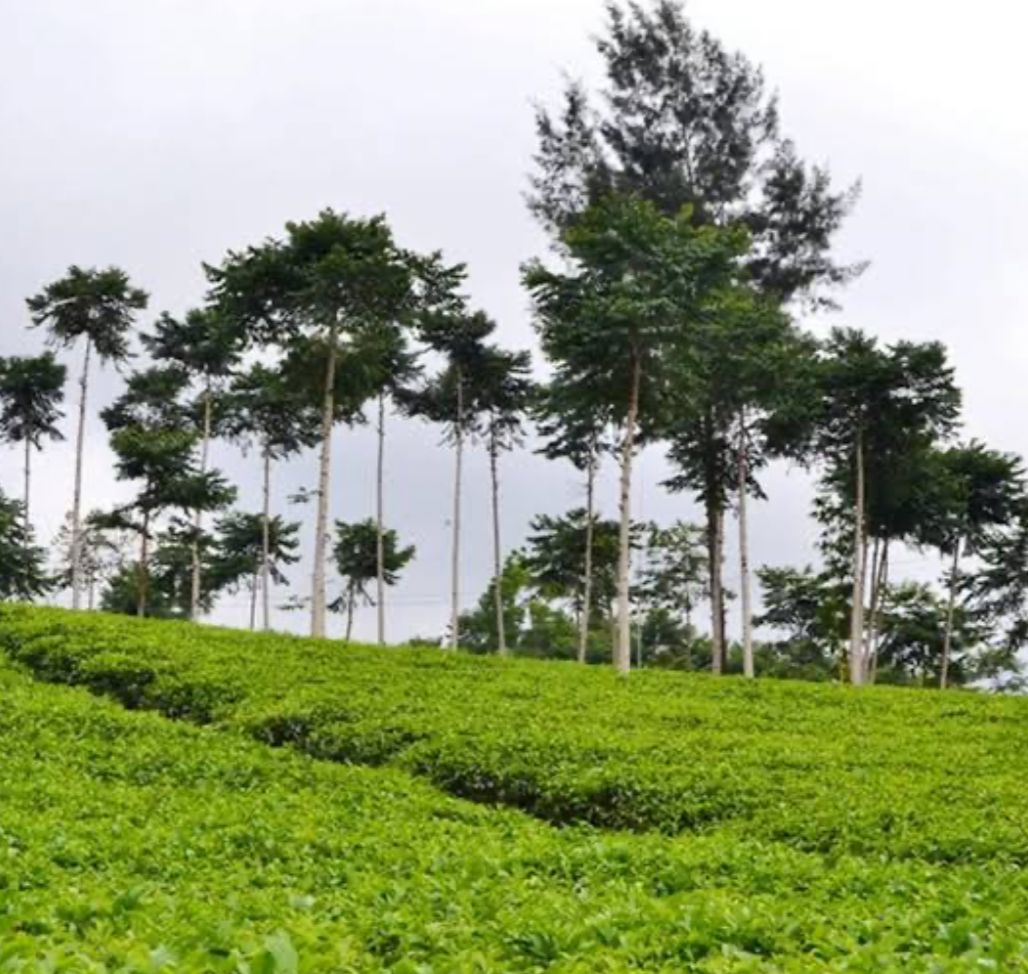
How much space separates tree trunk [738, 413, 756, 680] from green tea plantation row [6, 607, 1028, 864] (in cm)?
511

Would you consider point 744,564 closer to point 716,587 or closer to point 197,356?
point 716,587

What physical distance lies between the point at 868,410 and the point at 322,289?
49.7 feet

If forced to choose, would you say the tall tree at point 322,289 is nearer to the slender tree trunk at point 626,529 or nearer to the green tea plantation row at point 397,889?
the slender tree trunk at point 626,529

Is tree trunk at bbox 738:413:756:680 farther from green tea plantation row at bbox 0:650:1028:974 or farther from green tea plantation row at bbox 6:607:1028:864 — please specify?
green tea plantation row at bbox 0:650:1028:974

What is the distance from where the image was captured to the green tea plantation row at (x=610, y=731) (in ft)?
40.4

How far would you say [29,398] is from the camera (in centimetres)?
4447

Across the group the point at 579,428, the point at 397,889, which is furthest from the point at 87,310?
the point at 397,889

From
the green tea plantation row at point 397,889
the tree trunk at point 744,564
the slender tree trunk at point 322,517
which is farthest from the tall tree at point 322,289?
the green tea plantation row at point 397,889

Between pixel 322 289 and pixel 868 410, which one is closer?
pixel 322 289

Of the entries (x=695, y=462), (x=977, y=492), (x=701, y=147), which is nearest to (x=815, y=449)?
(x=695, y=462)

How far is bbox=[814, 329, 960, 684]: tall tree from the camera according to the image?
104 feet

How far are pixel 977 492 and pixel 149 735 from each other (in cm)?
2940

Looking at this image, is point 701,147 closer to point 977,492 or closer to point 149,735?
point 977,492

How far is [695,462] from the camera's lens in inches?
1326
